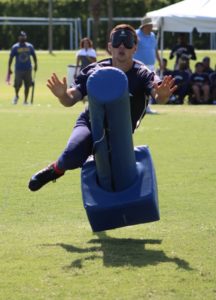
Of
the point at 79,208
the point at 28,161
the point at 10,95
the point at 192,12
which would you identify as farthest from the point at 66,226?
the point at 10,95

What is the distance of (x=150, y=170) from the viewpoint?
7.54 metres

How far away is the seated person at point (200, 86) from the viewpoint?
25188mm

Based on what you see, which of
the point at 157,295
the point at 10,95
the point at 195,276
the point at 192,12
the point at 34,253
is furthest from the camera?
the point at 10,95

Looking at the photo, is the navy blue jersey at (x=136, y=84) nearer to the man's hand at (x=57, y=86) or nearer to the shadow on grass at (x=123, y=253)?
the man's hand at (x=57, y=86)

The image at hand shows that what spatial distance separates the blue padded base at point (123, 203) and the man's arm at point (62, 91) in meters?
0.69

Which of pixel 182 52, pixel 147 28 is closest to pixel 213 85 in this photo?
pixel 182 52

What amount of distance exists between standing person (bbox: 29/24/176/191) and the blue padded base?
0.91 feet

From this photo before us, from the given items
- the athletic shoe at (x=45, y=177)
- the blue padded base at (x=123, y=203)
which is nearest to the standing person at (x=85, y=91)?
the athletic shoe at (x=45, y=177)

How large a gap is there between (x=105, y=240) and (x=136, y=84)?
4.42 ft

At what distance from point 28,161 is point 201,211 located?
4.51 metres

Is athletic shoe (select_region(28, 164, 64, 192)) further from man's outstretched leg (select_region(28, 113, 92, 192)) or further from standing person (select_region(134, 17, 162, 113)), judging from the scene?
Answer: standing person (select_region(134, 17, 162, 113))

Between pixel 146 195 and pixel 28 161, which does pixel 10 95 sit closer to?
pixel 28 161

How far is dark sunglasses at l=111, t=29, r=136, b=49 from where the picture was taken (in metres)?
7.83

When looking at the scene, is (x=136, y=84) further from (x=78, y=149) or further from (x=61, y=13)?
(x=61, y=13)
